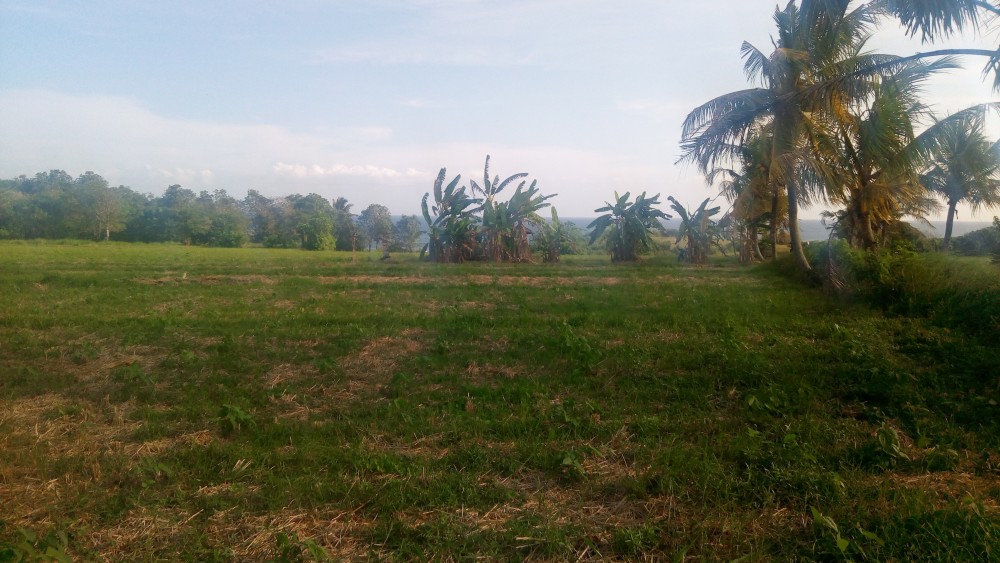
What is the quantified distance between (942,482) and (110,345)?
7988mm

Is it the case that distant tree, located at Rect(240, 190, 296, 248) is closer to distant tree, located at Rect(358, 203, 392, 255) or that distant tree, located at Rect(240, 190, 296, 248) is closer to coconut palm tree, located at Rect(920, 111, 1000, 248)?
distant tree, located at Rect(358, 203, 392, 255)

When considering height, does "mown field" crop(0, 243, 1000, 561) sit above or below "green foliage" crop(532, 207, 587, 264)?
below

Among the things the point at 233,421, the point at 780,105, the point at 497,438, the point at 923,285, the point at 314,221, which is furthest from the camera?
the point at 314,221

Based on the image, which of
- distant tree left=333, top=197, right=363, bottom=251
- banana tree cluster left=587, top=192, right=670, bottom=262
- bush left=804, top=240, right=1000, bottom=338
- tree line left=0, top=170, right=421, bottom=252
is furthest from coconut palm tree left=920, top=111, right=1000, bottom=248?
distant tree left=333, top=197, right=363, bottom=251

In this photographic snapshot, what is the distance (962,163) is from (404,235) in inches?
855

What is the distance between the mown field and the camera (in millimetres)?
3064

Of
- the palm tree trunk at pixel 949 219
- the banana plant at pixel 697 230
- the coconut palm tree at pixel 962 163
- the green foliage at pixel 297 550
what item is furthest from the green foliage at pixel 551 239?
the green foliage at pixel 297 550

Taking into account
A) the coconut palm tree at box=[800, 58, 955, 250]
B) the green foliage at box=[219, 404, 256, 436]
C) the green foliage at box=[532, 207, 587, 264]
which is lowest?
the green foliage at box=[219, 404, 256, 436]

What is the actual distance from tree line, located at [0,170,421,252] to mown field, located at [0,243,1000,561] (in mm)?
20498

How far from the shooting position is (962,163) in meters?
14.1

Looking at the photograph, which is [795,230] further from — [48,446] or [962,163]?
[48,446]

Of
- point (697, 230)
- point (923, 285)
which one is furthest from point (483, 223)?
point (923, 285)

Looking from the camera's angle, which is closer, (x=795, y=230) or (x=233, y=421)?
(x=233, y=421)

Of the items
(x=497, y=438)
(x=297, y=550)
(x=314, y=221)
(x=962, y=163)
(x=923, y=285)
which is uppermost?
(x=962, y=163)
